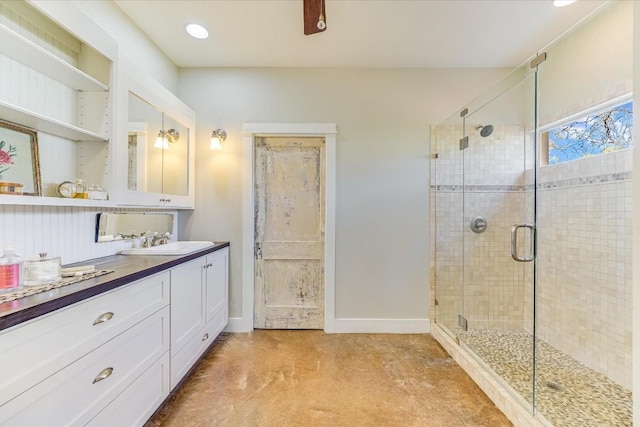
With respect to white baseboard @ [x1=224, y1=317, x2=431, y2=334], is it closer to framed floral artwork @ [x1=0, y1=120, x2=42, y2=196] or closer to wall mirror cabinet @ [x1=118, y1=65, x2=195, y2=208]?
wall mirror cabinet @ [x1=118, y1=65, x2=195, y2=208]

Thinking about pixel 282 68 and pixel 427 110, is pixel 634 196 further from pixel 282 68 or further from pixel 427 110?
pixel 282 68

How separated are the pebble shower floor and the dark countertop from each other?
2.26 metres

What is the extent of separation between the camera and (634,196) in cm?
85

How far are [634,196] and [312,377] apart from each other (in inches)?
78.5

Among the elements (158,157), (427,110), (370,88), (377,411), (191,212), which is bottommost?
(377,411)

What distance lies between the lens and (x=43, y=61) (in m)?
1.36

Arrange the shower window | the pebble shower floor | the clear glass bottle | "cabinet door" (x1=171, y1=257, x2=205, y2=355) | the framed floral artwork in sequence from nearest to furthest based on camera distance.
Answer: the clear glass bottle
the framed floral artwork
the pebble shower floor
"cabinet door" (x1=171, y1=257, x2=205, y2=355)
the shower window

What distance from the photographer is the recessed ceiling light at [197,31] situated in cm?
219

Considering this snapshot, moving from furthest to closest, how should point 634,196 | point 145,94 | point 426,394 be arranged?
point 145,94
point 426,394
point 634,196

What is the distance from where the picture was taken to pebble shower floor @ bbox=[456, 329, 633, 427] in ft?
5.16

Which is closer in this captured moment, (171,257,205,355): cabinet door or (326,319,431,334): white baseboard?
(171,257,205,355): cabinet door

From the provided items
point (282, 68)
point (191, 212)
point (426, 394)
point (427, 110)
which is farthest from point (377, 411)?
point (282, 68)

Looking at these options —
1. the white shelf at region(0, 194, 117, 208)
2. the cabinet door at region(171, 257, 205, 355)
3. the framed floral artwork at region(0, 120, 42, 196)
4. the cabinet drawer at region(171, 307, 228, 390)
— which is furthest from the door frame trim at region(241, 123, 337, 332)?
the framed floral artwork at region(0, 120, 42, 196)

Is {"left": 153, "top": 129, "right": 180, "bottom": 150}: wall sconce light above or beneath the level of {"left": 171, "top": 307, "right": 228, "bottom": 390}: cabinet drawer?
above
